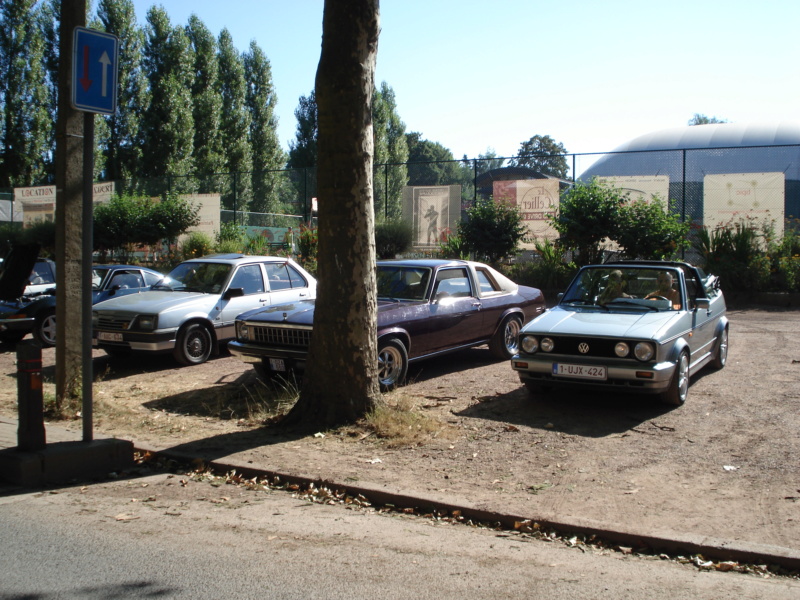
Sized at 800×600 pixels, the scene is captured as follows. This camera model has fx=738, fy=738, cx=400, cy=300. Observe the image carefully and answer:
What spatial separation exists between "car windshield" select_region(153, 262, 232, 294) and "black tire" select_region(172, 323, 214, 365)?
0.75 meters

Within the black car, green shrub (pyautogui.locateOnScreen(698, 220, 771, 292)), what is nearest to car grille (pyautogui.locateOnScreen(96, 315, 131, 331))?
the black car

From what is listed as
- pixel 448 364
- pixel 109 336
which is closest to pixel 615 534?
pixel 448 364

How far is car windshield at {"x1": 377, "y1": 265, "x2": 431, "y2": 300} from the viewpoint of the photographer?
9.75 m

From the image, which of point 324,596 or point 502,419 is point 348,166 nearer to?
point 502,419

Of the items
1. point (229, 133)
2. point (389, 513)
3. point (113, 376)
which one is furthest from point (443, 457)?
point (229, 133)

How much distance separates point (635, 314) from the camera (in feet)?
27.0

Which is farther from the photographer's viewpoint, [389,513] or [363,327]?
[363,327]

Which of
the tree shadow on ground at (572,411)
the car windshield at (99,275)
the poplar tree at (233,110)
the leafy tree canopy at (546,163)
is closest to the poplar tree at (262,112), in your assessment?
the poplar tree at (233,110)

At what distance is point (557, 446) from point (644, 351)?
151cm

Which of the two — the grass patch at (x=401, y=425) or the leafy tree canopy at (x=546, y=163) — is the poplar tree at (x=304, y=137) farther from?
the grass patch at (x=401, y=425)

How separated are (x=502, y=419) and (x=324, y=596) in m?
4.04

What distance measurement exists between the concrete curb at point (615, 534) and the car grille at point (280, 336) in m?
2.75

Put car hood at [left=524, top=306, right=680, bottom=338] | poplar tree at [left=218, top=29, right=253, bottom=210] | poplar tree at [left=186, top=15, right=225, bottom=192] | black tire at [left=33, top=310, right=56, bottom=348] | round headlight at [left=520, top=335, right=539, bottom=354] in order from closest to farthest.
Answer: car hood at [left=524, top=306, right=680, bottom=338] < round headlight at [left=520, top=335, right=539, bottom=354] < black tire at [left=33, top=310, right=56, bottom=348] < poplar tree at [left=186, top=15, right=225, bottom=192] < poplar tree at [left=218, top=29, right=253, bottom=210]

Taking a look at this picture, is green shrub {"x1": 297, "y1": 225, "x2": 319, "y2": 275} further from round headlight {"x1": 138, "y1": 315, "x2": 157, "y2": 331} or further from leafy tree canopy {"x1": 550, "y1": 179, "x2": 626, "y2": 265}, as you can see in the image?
round headlight {"x1": 138, "y1": 315, "x2": 157, "y2": 331}
